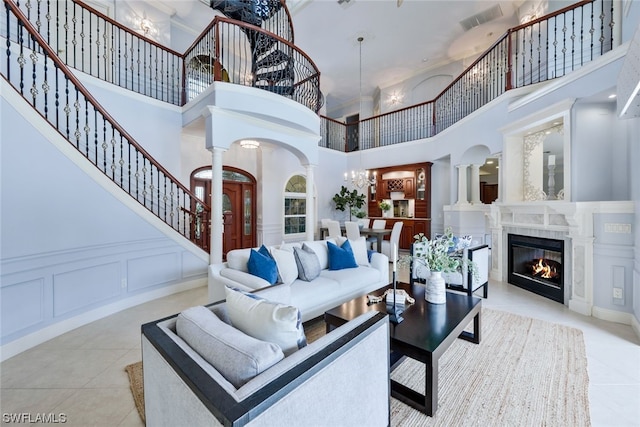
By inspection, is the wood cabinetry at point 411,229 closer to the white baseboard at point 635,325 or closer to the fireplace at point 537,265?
the fireplace at point 537,265

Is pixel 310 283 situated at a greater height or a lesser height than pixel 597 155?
lesser

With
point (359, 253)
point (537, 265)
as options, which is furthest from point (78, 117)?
point (537, 265)

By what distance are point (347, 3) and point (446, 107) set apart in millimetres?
3265

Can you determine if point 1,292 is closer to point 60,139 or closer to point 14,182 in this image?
point 14,182

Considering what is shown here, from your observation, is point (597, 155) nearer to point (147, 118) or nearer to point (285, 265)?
point (285, 265)

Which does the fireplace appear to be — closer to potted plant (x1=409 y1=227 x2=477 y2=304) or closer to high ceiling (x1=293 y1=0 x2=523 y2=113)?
potted plant (x1=409 y1=227 x2=477 y2=304)

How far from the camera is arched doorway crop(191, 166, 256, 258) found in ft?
19.6

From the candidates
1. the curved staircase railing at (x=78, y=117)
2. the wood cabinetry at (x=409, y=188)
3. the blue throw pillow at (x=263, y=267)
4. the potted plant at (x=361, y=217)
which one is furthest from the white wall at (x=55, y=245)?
the wood cabinetry at (x=409, y=188)

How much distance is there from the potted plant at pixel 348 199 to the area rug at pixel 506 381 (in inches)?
223

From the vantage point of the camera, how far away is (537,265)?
167 inches

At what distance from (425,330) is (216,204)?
331 cm

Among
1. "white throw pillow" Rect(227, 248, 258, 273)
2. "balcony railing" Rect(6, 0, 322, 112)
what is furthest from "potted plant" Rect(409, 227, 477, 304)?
"balcony railing" Rect(6, 0, 322, 112)

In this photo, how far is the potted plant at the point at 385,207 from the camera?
766 cm

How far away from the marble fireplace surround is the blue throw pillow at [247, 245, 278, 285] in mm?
3576
